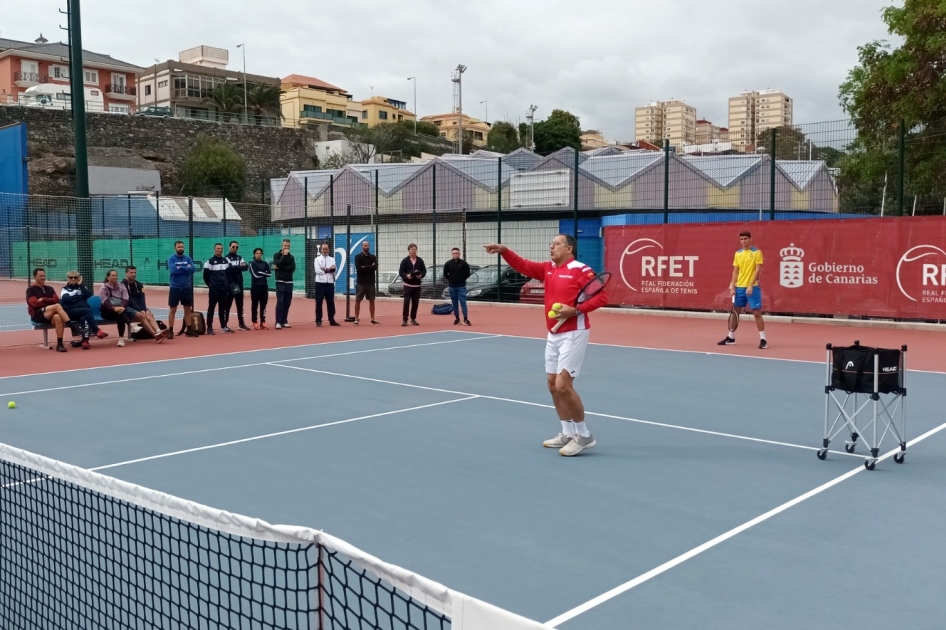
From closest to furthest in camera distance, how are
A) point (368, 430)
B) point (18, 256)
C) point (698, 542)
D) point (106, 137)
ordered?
1. point (698, 542)
2. point (368, 430)
3. point (18, 256)
4. point (106, 137)

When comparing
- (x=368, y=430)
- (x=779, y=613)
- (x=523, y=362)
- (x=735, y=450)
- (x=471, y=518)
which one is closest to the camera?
(x=779, y=613)

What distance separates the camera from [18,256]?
26000mm

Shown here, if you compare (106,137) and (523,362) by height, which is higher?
(106,137)

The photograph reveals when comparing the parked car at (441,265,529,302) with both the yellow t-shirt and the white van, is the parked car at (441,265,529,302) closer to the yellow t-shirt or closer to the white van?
the yellow t-shirt

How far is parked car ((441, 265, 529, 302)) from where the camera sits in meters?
23.4

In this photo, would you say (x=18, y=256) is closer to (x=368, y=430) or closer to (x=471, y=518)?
(x=368, y=430)

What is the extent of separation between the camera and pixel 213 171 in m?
60.8

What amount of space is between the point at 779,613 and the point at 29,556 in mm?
3853

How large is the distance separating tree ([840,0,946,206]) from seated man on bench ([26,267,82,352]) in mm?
19130

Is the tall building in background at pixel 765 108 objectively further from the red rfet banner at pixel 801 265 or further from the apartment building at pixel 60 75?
the red rfet banner at pixel 801 265

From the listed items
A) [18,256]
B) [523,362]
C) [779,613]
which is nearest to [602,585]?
[779,613]

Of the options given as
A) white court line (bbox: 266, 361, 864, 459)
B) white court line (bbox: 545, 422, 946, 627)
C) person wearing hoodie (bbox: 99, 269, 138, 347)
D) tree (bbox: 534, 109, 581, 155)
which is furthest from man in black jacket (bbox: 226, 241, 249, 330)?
tree (bbox: 534, 109, 581, 155)

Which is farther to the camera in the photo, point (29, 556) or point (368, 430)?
point (368, 430)

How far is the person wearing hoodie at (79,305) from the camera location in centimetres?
1503
